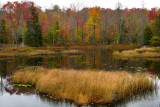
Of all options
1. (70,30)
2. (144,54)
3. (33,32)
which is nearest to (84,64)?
(144,54)

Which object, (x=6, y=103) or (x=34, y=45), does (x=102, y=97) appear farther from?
(x=34, y=45)

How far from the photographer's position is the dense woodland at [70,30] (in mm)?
45112

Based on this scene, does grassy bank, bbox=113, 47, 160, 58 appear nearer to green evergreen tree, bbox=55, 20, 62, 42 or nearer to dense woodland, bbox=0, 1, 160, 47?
dense woodland, bbox=0, 1, 160, 47

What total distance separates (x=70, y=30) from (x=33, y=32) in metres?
21.8

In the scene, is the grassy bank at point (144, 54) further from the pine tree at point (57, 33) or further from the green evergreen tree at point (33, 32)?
the pine tree at point (57, 33)

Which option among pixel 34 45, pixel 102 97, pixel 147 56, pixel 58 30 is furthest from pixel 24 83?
pixel 58 30

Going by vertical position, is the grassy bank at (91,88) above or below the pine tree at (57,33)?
below

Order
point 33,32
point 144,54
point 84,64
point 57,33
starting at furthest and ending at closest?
1. point 57,33
2. point 33,32
3. point 144,54
4. point 84,64

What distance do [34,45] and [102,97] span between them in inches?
1616

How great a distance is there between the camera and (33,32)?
154 ft

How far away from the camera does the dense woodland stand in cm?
4511

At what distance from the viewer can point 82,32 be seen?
201ft

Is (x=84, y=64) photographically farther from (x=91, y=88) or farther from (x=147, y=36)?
(x=147, y=36)

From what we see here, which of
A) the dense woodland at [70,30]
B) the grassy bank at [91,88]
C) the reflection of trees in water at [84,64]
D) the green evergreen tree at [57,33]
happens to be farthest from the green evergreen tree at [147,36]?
the grassy bank at [91,88]
